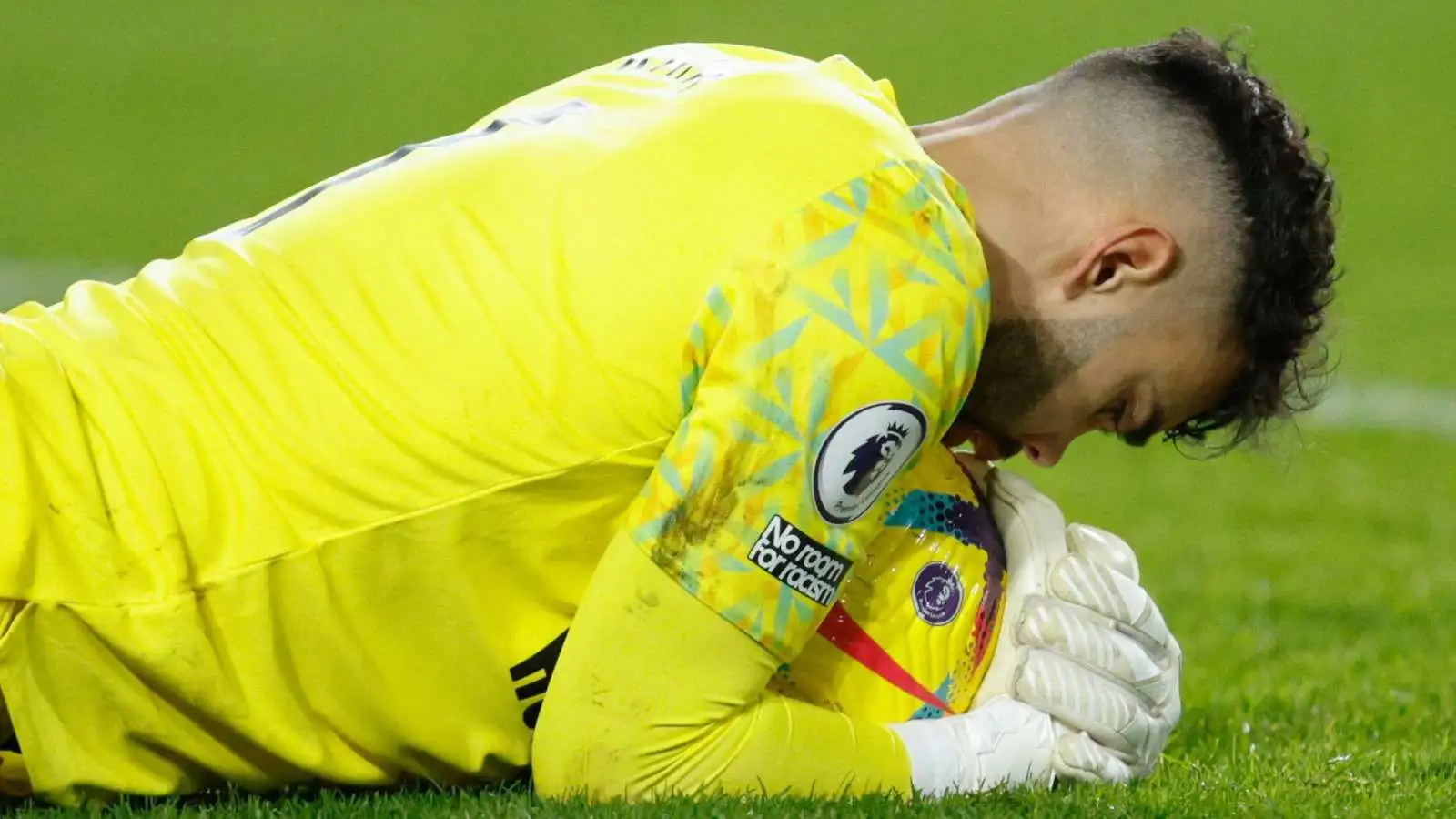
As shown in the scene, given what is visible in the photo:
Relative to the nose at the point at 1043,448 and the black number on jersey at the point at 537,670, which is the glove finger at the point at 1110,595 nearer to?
the nose at the point at 1043,448

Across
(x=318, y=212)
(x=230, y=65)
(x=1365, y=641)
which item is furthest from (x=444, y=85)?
(x=318, y=212)

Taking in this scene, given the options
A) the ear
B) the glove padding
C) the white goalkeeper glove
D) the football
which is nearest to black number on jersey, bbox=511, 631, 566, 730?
the football

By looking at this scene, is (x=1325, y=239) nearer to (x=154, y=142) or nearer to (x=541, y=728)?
(x=541, y=728)

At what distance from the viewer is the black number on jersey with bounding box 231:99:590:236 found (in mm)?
3352

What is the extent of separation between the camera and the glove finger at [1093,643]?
132 inches

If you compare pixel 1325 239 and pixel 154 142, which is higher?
pixel 1325 239

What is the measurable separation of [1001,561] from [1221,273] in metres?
0.65

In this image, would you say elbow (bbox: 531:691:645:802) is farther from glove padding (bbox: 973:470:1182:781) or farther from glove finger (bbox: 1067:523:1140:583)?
glove finger (bbox: 1067:523:1140:583)

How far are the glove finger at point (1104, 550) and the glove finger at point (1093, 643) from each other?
0.12 m

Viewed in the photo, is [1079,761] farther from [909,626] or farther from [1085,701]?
[909,626]

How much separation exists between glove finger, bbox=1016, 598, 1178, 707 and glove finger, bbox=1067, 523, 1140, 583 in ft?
0.40

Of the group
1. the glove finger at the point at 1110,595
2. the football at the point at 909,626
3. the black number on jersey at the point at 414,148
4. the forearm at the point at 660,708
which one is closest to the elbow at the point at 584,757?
the forearm at the point at 660,708

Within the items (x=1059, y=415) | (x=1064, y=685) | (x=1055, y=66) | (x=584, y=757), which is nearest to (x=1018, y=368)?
(x=1059, y=415)

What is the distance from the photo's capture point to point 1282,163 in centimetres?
324
